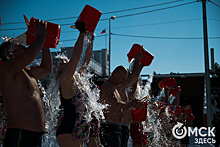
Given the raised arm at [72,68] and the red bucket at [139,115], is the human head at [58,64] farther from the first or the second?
the red bucket at [139,115]

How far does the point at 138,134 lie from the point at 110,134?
139 cm

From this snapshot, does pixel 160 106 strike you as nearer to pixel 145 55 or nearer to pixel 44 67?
pixel 145 55

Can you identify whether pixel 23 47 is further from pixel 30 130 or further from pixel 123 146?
pixel 123 146

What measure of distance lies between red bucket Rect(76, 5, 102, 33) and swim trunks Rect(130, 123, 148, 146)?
8.20 feet

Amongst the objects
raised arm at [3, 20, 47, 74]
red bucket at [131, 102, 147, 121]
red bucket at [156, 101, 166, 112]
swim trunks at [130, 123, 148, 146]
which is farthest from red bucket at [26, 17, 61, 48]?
red bucket at [156, 101, 166, 112]

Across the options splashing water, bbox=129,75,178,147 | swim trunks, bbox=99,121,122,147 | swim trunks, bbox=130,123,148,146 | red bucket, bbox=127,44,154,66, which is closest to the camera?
swim trunks, bbox=99,121,122,147

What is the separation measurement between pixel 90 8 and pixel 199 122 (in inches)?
635

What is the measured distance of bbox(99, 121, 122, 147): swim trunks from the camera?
3.44m

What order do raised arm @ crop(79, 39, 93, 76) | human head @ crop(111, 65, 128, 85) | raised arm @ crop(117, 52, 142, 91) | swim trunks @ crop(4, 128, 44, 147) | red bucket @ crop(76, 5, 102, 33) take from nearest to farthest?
1. swim trunks @ crop(4, 128, 44, 147)
2. red bucket @ crop(76, 5, 102, 33)
3. raised arm @ crop(79, 39, 93, 76)
4. human head @ crop(111, 65, 128, 85)
5. raised arm @ crop(117, 52, 142, 91)

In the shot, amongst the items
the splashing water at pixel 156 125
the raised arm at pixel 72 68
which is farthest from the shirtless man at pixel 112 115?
the splashing water at pixel 156 125

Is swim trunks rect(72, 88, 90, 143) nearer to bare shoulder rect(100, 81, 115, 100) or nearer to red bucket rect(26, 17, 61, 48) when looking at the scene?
red bucket rect(26, 17, 61, 48)

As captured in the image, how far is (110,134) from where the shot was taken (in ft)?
11.4

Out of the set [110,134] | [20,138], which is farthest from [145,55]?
[20,138]

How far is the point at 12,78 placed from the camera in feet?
7.20
